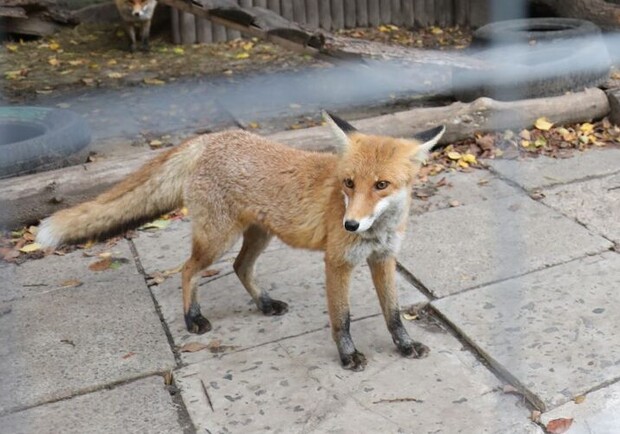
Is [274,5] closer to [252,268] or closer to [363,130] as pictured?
[363,130]

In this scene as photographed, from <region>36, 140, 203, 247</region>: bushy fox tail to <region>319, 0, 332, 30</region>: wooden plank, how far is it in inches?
207

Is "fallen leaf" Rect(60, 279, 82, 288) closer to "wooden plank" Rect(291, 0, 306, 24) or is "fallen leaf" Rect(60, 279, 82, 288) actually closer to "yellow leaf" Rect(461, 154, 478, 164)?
"yellow leaf" Rect(461, 154, 478, 164)

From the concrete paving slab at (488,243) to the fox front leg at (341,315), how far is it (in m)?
0.62

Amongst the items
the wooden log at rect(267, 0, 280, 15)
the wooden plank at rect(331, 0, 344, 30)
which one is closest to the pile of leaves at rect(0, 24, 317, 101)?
the wooden log at rect(267, 0, 280, 15)

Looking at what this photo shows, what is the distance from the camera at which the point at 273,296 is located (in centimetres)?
348

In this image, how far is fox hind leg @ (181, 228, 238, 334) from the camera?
307 cm

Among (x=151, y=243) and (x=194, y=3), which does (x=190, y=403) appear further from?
(x=194, y=3)

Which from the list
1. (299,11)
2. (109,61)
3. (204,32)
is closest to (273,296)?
(109,61)

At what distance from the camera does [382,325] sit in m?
3.22

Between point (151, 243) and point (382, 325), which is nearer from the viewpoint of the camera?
point (382, 325)

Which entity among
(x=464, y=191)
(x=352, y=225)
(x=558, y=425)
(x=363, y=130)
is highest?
(x=352, y=225)

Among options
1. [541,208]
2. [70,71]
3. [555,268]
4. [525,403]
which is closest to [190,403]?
[525,403]

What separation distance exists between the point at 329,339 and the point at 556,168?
7.42 feet

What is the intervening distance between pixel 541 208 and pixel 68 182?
2518 mm
